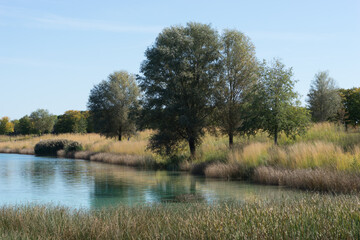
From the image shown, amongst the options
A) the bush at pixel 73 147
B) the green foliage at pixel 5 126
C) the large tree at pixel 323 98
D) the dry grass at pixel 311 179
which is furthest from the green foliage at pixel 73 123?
the dry grass at pixel 311 179

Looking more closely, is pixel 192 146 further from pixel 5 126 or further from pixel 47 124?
pixel 5 126

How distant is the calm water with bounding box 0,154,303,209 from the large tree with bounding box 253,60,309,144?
5244 millimetres

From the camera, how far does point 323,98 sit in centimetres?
5294

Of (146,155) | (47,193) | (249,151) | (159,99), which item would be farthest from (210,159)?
(47,193)

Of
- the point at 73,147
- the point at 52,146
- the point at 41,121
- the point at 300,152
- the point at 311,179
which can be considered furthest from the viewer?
the point at 41,121

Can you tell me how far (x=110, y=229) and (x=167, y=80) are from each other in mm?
19856

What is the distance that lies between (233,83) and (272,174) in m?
11.5

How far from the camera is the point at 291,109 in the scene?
2227cm

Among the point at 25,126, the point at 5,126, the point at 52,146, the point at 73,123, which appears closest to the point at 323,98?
the point at 52,146

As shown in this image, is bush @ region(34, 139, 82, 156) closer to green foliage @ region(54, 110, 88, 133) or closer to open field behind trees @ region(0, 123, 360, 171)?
open field behind trees @ region(0, 123, 360, 171)

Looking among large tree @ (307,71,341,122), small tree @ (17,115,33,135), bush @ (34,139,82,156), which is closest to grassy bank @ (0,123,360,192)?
bush @ (34,139,82,156)

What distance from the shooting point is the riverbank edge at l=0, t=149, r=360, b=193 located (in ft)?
46.2

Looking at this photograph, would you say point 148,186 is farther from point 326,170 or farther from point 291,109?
point 291,109

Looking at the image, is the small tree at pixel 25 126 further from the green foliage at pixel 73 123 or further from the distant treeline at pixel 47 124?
the green foliage at pixel 73 123
